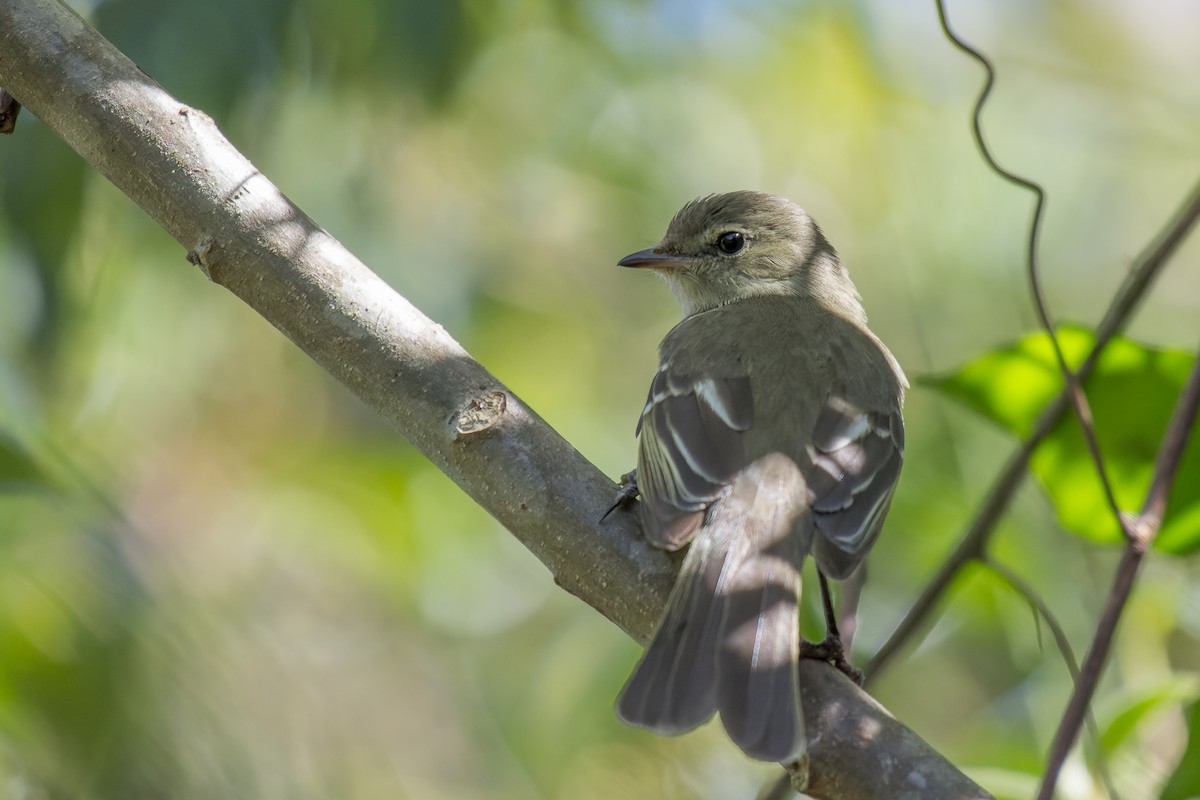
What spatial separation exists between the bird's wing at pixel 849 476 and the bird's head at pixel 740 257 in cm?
125

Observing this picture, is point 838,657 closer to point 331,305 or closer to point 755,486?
point 755,486

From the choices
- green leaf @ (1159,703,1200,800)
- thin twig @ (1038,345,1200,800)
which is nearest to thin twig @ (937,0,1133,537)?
thin twig @ (1038,345,1200,800)

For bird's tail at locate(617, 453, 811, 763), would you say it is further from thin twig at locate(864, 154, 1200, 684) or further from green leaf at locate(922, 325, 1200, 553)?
green leaf at locate(922, 325, 1200, 553)

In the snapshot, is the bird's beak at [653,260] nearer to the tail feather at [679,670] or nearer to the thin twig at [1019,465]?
the thin twig at [1019,465]

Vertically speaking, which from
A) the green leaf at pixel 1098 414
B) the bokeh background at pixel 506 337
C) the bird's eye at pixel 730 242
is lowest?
the bokeh background at pixel 506 337

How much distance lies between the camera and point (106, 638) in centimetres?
388

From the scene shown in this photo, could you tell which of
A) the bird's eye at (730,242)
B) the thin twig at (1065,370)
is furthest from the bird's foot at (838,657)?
the bird's eye at (730,242)

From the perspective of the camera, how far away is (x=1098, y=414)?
3.77m

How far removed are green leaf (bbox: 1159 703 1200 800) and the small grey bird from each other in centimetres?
100

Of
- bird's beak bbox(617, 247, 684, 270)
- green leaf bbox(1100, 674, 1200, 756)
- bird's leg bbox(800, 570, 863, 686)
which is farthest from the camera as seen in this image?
bird's beak bbox(617, 247, 684, 270)

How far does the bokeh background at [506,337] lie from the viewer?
4.21 meters

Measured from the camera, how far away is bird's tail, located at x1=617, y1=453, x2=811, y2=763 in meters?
2.38

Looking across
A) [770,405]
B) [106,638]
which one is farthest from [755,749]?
[106,638]

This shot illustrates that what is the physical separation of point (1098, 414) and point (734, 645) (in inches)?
66.1
